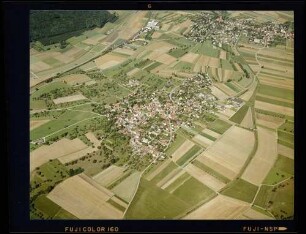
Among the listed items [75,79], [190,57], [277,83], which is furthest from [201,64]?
[75,79]

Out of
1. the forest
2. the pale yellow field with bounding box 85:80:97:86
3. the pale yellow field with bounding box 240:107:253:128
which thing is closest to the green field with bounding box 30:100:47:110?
the pale yellow field with bounding box 85:80:97:86

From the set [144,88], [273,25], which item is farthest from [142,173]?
[273,25]

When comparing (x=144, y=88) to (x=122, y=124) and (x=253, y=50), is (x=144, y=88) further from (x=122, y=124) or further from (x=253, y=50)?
(x=253, y=50)

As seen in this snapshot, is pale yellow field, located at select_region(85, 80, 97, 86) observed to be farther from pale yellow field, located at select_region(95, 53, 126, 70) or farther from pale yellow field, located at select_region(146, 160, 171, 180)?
pale yellow field, located at select_region(146, 160, 171, 180)

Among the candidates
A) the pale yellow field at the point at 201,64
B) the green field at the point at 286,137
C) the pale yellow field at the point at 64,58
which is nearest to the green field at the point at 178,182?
the green field at the point at 286,137

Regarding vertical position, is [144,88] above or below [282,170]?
above
